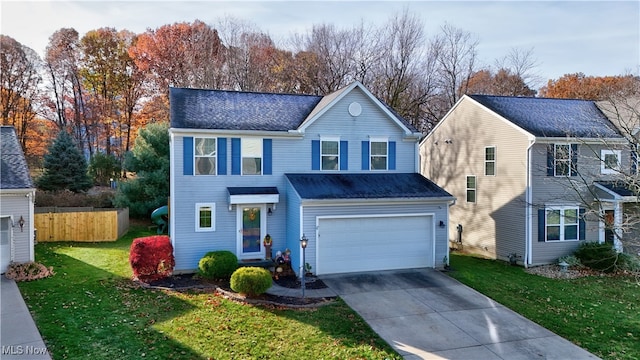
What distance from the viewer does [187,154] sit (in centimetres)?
1457

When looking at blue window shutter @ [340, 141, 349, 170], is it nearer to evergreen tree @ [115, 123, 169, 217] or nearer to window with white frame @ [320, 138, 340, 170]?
window with white frame @ [320, 138, 340, 170]

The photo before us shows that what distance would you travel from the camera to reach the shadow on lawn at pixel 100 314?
27.0ft

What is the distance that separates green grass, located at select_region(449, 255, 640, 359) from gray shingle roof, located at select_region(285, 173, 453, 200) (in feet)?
10.9

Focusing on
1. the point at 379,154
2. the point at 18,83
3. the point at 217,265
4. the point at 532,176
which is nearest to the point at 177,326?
the point at 217,265

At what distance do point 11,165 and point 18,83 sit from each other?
22.7 metres

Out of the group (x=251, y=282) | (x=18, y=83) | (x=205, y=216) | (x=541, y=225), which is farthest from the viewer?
(x=18, y=83)

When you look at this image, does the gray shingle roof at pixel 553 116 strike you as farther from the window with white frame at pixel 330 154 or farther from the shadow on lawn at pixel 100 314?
the shadow on lawn at pixel 100 314

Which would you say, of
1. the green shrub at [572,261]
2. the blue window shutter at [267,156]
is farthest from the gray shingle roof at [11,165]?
the green shrub at [572,261]

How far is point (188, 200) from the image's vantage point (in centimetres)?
1462

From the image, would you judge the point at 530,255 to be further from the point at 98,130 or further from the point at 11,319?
the point at 98,130

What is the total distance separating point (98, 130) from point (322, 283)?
30.0 m

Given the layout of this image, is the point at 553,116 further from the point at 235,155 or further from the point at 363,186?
the point at 235,155

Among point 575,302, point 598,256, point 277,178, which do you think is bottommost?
point 575,302

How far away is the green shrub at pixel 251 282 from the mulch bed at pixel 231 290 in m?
0.26
